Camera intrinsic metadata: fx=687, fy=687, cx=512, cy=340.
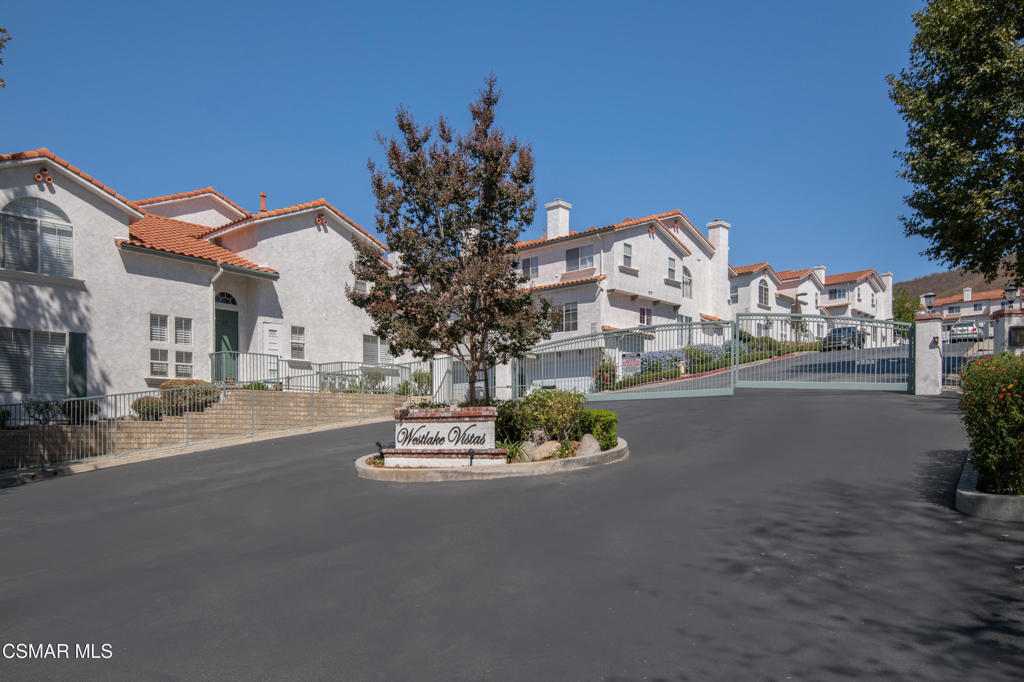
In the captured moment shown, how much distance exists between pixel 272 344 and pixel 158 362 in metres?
4.56

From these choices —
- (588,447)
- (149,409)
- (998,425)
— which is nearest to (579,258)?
(149,409)

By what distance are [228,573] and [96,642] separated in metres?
1.49

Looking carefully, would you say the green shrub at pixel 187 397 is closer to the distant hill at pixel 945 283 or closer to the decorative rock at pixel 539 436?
the decorative rock at pixel 539 436

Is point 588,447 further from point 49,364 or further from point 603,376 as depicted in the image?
point 49,364

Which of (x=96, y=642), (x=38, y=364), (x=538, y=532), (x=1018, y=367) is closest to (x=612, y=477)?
(x=538, y=532)

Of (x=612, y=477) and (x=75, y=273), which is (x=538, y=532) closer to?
(x=612, y=477)

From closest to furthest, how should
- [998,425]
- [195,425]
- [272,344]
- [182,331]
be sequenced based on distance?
[998,425]
[195,425]
[182,331]
[272,344]

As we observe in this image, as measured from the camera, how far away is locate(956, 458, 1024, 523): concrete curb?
6.64 meters

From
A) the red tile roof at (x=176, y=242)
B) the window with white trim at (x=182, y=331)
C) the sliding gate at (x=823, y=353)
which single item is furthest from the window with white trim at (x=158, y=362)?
the sliding gate at (x=823, y=353)

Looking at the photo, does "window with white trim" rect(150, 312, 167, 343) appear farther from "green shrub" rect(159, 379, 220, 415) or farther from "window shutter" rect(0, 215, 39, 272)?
"window shutter" rect(0, 215, 39, 272)

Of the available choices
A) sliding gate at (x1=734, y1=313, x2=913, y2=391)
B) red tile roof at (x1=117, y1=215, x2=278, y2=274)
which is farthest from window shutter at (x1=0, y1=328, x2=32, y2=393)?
sliding gate at (x1=734, y1=313, x2=913, y2=391)

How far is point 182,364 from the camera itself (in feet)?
74.6

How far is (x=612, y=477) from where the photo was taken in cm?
1009

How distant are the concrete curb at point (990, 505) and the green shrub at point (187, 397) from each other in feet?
59.1
